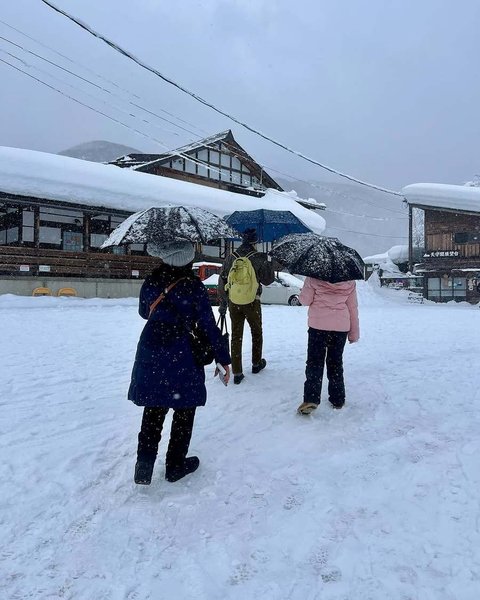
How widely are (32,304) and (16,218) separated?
663 cm

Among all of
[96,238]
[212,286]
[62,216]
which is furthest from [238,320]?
[96,238]

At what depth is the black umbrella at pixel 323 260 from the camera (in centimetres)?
356

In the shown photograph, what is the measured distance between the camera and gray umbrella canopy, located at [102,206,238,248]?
2.55 meters

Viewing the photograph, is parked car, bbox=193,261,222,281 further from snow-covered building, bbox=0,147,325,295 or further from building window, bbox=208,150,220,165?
building window, bbox=208,150,220,165

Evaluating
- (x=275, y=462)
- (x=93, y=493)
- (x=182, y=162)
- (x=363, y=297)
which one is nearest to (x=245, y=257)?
(x=275, y=462)

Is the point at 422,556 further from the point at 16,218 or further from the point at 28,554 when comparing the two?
the point at 16,218

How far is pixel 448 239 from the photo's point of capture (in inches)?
992

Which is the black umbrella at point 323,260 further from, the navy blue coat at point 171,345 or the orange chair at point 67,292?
the orange chair at point 67,292

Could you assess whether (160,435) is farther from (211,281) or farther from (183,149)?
(183,149)

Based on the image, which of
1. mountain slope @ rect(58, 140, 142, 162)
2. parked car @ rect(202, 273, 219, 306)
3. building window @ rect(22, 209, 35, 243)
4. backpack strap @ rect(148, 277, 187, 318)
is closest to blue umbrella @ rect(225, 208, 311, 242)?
backpack strap @ rect(148, 277, 187, 318)

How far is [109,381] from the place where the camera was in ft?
16.3

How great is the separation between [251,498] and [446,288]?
2640cm

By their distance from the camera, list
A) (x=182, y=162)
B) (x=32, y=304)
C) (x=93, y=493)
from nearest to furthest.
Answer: (x=93, y=493) < (x=32, y=304) < (x=182, y=162)

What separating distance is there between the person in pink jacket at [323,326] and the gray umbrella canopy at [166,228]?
4.00 ft
